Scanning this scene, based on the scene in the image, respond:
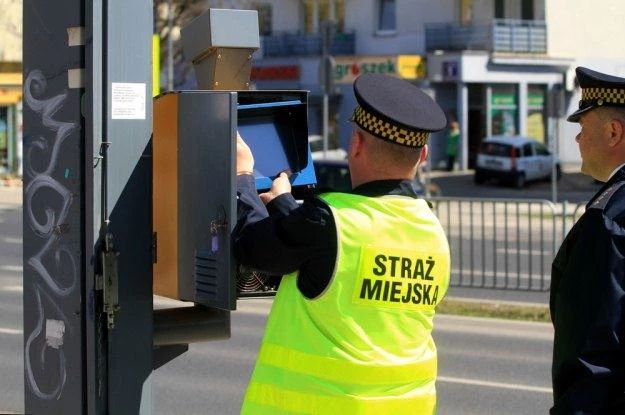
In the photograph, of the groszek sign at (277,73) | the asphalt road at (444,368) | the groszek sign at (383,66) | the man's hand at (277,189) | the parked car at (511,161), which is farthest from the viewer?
the groszek sign at (277,73)

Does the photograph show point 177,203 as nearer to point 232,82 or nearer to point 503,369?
point 232,82

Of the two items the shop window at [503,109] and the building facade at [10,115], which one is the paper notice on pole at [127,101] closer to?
the building facade at [10,115]

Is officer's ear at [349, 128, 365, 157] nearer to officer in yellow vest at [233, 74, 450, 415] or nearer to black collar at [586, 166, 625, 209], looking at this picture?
officer in yellow vest at [233, 74, 450, 415]

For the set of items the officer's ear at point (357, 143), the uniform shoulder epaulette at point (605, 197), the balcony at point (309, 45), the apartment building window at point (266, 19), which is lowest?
the uniform shoulder epaulette at point (605, 197)

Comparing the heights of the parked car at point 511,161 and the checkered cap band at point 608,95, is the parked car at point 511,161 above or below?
below

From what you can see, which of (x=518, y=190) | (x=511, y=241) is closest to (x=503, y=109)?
(x=518, y=190)

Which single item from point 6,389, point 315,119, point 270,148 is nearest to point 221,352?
point 6,389

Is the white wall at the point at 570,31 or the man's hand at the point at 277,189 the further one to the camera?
the white wall at the point at 570,31

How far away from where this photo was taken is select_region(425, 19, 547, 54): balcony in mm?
42906

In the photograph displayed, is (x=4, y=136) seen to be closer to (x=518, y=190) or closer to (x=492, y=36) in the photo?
(x=518, y=190)

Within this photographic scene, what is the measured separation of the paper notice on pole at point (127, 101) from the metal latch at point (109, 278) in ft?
1.13

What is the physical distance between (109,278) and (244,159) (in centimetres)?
51

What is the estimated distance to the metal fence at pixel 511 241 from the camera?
1504 cm

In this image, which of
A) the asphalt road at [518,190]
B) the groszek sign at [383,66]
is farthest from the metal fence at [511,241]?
the groszek sign at [383,66]
